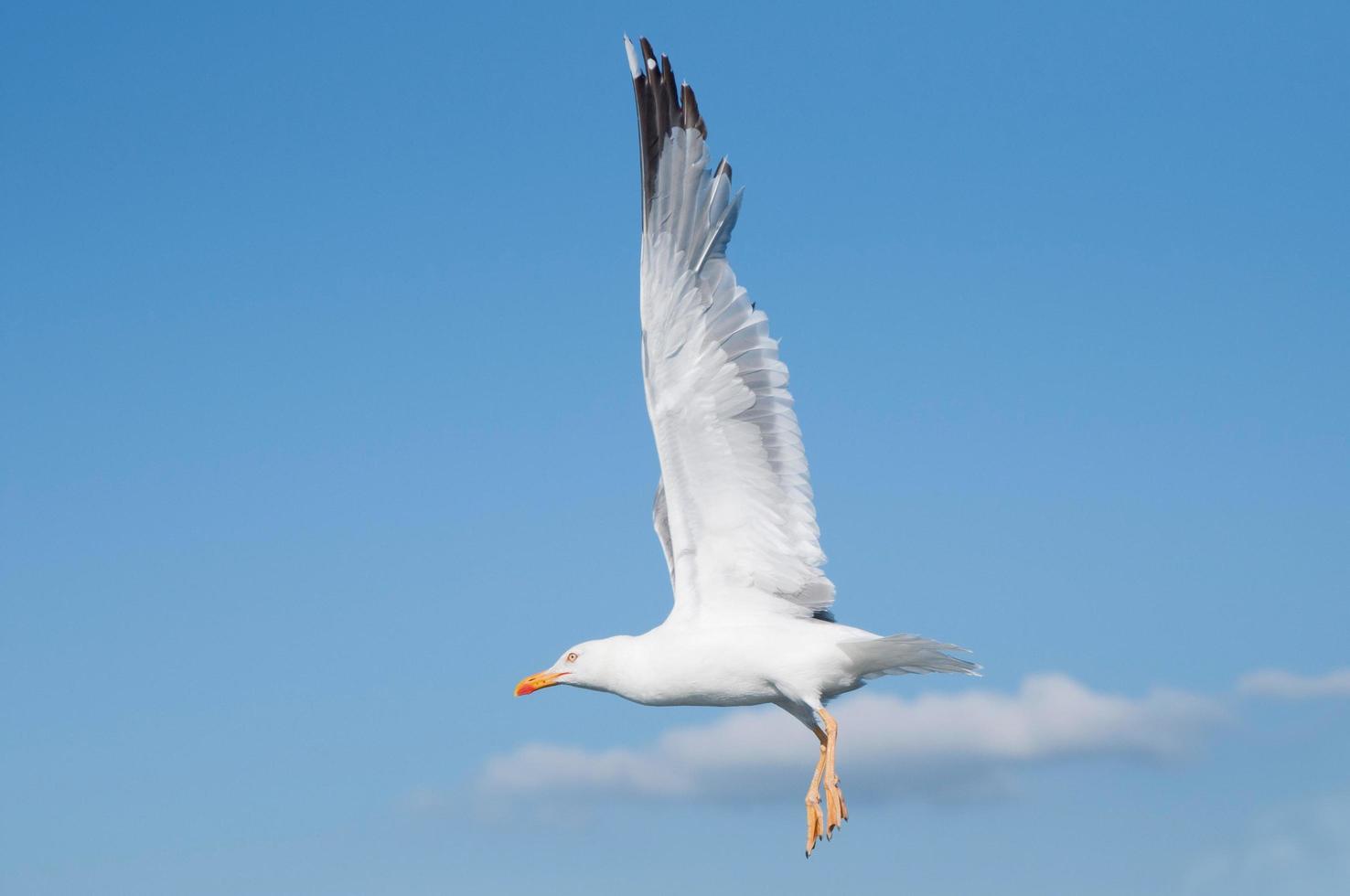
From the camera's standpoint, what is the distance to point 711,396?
45.4ft

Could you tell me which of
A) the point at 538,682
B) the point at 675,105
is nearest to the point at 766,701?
the point at 538,682

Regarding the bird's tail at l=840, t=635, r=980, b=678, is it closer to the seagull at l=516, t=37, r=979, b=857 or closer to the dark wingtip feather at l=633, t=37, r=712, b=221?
the seagull at l=516, t=37, r=979, b=857

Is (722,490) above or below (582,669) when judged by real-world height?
above

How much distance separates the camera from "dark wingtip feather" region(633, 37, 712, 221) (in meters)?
13.8

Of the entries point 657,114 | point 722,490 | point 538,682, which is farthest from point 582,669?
point 657,114

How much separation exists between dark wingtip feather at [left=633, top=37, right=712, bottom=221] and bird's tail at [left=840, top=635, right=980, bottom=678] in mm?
3918

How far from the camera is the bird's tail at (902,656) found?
1362cm

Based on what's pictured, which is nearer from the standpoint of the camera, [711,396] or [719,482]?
[711,396]

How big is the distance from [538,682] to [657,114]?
494 cm

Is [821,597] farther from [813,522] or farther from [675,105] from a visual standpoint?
[675,105]

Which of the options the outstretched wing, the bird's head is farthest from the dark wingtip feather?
the bird's head

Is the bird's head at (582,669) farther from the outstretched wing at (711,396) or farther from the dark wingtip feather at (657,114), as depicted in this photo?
the dark wingtip feather at (657,114)

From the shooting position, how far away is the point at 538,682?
14.7 meters

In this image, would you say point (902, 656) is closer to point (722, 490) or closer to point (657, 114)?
point (722, 490)
